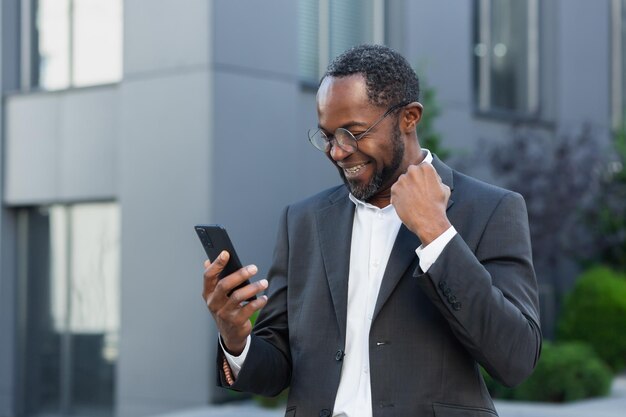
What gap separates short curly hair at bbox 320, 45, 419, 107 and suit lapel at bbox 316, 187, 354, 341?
0.37m

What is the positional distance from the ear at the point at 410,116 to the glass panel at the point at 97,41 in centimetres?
863

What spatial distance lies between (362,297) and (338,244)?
0.61 feet

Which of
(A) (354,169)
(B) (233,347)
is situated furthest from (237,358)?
(A) (354,169)

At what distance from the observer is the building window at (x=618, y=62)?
16.7 meters

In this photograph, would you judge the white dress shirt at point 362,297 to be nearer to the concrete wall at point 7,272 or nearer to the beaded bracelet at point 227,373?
the beaded bracelet at point 227,373

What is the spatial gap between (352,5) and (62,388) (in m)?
5.37

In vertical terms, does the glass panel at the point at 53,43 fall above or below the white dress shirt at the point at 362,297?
above

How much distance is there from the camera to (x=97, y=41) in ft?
37.6

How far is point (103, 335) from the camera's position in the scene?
11.4m

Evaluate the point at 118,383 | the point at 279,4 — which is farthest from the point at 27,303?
the point at 279,4

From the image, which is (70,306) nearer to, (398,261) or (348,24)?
(348,24)

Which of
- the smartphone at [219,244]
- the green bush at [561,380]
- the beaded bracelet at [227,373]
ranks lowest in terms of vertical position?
the green bush at [561,380]

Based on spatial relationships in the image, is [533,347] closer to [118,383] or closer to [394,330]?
[394,330]

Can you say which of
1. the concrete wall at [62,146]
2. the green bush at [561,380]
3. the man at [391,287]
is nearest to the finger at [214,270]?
the man at [391,287]
